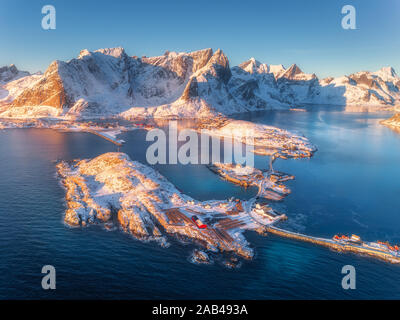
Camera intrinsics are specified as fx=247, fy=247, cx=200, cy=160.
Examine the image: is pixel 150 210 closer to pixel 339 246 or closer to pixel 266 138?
pixel 339 246

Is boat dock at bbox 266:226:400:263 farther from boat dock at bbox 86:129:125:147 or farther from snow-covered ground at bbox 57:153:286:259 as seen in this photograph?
boat dock at bbox 86:129:125:147

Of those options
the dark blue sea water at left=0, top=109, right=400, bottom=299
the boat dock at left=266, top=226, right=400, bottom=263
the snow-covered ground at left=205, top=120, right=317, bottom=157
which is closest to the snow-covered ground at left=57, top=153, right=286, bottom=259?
the dark blue sea water at left=0, top=109, right=400, bottom=299

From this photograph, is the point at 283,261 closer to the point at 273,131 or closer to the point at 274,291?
the point at 274,291

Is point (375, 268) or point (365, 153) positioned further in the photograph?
point (365, 153)

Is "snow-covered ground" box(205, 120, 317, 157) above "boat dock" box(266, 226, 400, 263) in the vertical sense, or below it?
above

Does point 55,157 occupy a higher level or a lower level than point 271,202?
higher

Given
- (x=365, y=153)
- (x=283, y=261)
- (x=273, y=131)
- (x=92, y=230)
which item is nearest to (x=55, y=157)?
(x=92, y=230)
